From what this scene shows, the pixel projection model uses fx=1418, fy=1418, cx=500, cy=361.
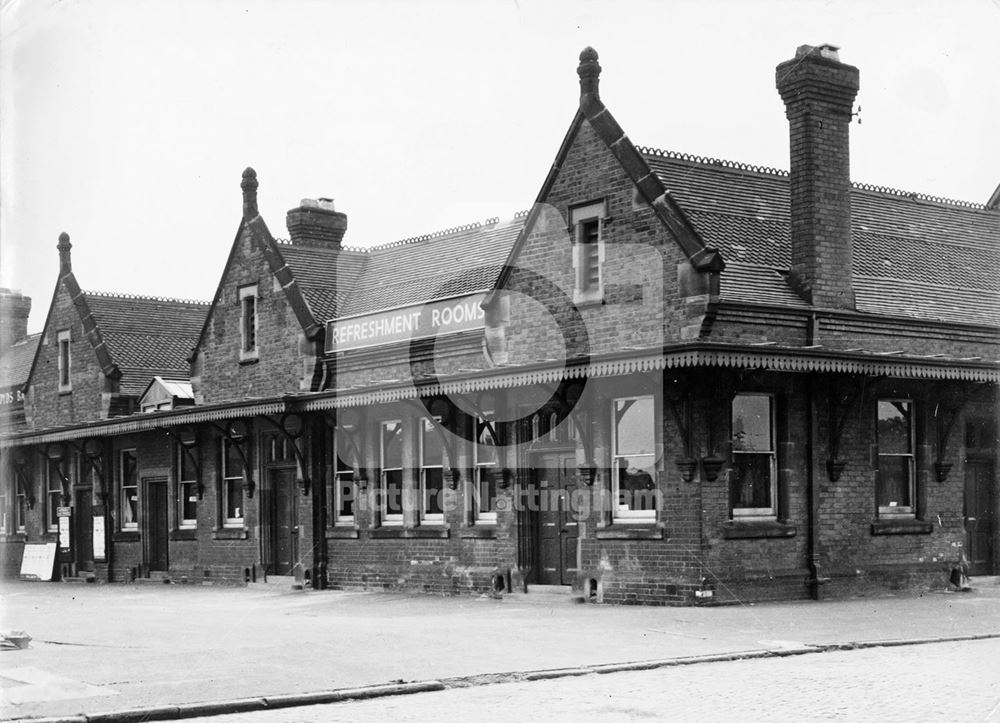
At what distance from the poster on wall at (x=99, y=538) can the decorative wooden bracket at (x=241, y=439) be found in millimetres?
6221

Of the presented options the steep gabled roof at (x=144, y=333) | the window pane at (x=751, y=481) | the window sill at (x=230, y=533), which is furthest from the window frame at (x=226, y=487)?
the window pane at (x=751, y=481)

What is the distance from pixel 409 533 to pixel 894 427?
775 cm

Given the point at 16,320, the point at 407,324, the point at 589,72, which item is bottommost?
the point at 407,324

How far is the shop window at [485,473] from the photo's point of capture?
21.0 m

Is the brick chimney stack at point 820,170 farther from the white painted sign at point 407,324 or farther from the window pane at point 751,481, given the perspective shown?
the white painted sign at point 407,324

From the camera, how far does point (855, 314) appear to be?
19.5m

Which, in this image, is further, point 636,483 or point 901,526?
point 901,526

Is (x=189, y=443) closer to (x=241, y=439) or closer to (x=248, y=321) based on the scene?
(x=241, y=439)

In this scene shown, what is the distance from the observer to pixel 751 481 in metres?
18.7

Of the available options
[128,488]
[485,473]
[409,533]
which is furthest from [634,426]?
[128,488]

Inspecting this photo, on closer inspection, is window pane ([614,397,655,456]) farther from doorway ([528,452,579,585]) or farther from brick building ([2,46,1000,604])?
doorway ([528,452,579,585])

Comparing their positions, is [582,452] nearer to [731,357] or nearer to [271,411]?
[731,357]

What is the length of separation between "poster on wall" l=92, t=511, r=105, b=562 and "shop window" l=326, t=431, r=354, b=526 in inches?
363

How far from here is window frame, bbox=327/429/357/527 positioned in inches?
957
